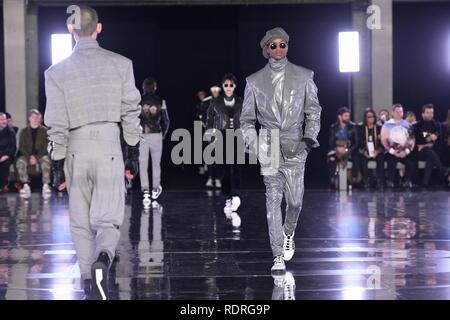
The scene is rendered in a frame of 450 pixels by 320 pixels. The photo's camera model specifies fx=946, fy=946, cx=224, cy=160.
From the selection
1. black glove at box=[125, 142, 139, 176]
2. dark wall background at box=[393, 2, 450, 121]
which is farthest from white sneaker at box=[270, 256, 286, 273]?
dark wall background at box=[393, 2, 450, 121]

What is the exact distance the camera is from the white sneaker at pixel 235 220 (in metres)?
11.5

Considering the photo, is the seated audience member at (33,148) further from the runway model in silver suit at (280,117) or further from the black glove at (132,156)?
the black glove at (132,156)

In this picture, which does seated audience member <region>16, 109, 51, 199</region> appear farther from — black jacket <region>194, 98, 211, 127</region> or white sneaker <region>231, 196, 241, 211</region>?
white sneaker <region>231, 196, 241, 211</region>

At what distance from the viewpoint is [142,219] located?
1230cm

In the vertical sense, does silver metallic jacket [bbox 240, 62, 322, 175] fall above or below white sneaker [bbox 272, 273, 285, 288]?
above

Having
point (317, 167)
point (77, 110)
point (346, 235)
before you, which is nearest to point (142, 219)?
point (346, 235)

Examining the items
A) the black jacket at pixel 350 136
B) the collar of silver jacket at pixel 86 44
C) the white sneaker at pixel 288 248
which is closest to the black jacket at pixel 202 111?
the black jacket at pixel 350 136

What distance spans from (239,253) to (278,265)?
1290 millimetres

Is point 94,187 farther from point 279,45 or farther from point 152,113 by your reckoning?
point 152,113

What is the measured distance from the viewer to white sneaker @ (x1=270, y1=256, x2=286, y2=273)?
7.75 metres

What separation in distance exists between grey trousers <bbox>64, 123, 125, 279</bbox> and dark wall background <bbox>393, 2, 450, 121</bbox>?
1471cm

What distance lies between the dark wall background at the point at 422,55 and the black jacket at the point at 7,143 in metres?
8.41

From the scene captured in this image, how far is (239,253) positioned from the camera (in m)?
9.05
